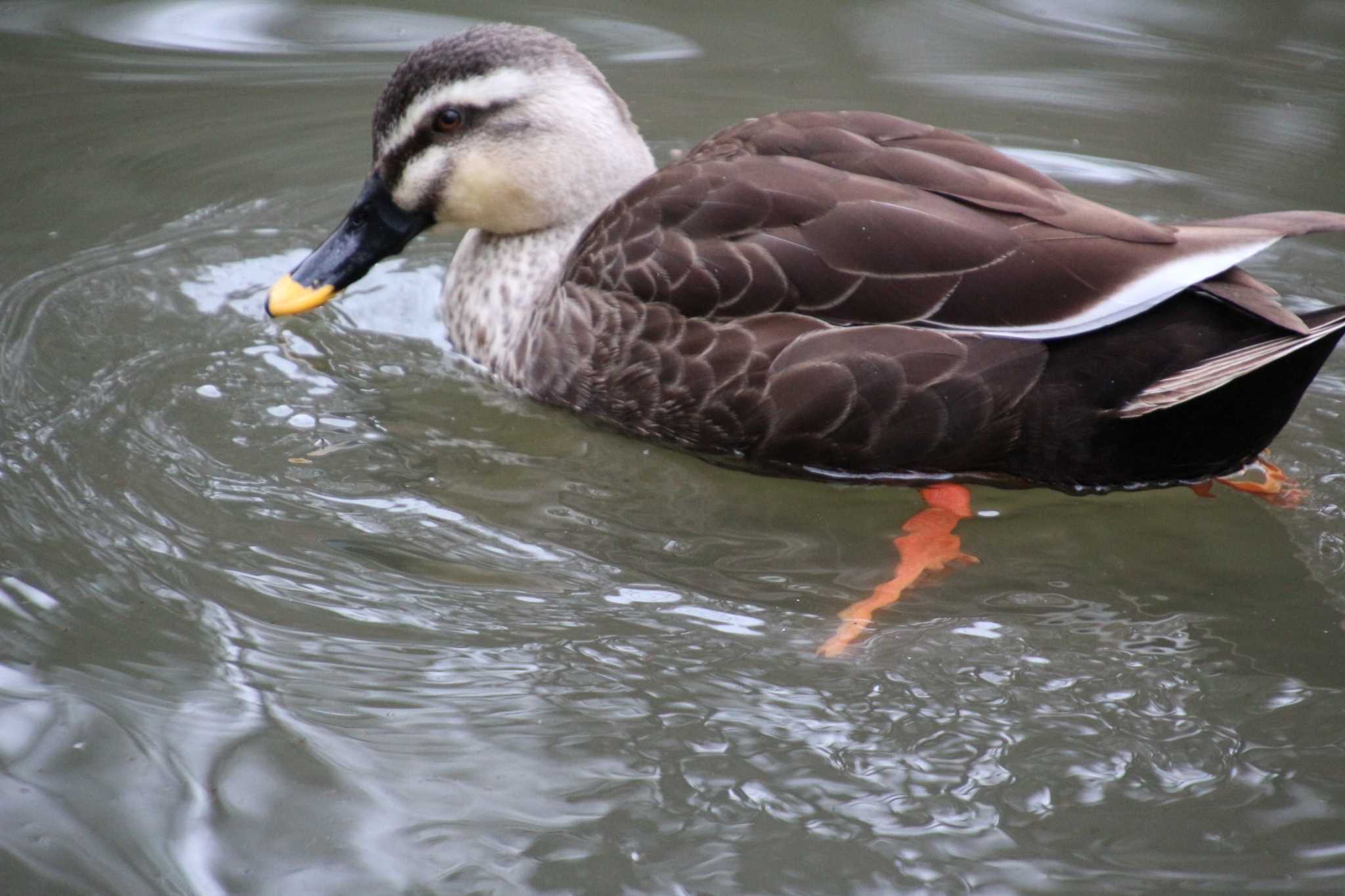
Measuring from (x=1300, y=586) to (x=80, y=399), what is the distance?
11.2 feet

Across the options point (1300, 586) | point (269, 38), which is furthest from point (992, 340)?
point (269, 38)

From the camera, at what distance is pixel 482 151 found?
4.48 m

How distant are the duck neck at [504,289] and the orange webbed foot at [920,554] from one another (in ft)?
4.45

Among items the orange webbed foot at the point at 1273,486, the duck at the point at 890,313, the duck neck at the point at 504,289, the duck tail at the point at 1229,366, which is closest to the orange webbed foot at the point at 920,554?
the duck at the point at 890,313

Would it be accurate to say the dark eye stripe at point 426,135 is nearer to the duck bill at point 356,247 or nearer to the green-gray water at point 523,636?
the duck bill at point 356,247

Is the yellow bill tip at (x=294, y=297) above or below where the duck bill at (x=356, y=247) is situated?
below

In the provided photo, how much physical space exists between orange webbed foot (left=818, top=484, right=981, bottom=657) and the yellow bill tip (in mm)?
1930

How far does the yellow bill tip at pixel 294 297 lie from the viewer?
14.2 feet

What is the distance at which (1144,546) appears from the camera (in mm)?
3789

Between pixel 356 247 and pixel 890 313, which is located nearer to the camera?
pixel 890 313

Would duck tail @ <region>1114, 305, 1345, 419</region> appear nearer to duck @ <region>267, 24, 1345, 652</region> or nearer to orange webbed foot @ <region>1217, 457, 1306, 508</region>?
duck @ <region>267, 24, 1345, 652</region>

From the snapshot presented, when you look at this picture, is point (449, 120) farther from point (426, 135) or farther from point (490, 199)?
point (490, 199)

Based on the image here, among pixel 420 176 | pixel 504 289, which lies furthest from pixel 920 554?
pixel 420 176

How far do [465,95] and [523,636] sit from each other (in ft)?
6.18
